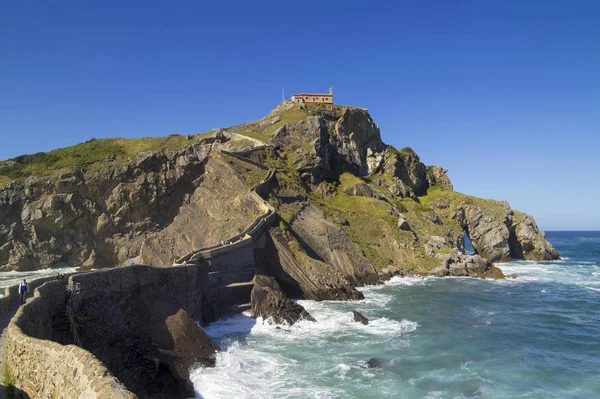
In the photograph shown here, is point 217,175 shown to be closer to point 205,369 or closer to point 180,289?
point 180,289

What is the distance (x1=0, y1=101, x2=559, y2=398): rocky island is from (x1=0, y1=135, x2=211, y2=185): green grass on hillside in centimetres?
38

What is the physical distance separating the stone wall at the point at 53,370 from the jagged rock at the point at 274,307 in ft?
67.1

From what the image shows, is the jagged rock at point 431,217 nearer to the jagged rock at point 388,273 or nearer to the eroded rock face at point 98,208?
the jagged rock at point 388,273

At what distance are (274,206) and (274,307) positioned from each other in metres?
19.0

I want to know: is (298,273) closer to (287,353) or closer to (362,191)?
(287,353)

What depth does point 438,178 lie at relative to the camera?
90000 mm

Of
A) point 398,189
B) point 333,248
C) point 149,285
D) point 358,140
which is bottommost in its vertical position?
point 149,285

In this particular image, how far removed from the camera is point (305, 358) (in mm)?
25031

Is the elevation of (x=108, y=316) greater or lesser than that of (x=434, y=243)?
lesser

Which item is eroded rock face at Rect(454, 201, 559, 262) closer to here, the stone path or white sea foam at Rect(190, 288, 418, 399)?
white sea foam at Rect(190, 288, 418, 399)

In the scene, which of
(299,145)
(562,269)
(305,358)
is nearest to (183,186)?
Result: (299,145)

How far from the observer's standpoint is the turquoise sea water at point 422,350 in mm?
20938

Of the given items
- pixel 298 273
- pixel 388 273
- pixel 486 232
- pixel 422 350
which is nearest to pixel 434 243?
pixel 388 273

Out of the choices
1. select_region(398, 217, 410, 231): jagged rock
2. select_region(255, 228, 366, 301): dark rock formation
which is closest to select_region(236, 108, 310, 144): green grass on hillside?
select_region(398, 217, 410, 231): jagged rock
